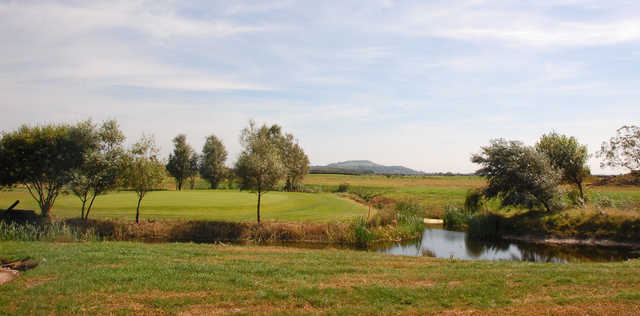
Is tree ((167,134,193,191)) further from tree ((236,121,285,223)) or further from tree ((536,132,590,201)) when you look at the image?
tree ((536,132,590,201))

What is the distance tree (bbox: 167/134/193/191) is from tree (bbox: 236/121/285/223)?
164 ft

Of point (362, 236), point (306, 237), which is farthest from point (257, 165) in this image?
point (362, 236)

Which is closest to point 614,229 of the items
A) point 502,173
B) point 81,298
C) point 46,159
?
point 502,173

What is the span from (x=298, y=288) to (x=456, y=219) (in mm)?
29131

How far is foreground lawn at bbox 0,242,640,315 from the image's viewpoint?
27.1ft

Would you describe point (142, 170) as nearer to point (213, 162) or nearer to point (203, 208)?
point (203, 208)

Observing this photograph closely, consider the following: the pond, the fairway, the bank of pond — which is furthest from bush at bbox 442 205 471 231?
the fairway

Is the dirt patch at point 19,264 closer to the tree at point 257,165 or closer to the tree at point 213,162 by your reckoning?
the tree at point 257,165

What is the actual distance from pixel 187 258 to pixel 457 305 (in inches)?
374

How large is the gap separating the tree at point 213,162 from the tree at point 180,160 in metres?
3.40

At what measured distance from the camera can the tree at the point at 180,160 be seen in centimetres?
7462

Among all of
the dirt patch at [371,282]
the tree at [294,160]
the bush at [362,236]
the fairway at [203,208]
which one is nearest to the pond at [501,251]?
the bush at [362,236]

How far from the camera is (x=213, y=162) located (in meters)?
77.2

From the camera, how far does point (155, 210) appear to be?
30.8 m
